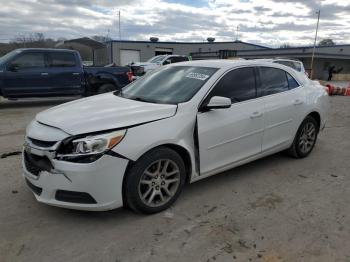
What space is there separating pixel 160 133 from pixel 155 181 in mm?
525

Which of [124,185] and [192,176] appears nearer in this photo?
[124,185]

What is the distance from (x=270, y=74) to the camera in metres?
5.20

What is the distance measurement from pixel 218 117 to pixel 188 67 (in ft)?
3.24

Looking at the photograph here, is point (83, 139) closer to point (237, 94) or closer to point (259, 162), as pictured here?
point (237, 94)

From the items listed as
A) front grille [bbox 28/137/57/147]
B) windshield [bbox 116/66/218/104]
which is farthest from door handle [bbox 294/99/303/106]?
front grille [bbox 28/137/57/147]

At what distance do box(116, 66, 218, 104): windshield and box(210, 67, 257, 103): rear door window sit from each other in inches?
7.5

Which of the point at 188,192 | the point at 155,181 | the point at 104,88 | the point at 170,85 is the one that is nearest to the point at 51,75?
the point at 104,88

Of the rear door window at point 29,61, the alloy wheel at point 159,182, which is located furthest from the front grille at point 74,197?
the rear door window at point 29,61

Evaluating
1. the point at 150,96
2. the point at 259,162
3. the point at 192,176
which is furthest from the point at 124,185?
the point at 259,162

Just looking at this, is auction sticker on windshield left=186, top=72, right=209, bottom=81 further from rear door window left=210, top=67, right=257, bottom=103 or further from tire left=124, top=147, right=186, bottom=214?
tire left=124, top=147, right=186, bottom=214

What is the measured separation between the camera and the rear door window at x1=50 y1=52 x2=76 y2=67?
11.8 m

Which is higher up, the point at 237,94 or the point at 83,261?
the point at 237,94

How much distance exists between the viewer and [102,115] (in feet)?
12.3

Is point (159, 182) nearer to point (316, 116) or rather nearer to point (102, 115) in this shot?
point (102, 115)
